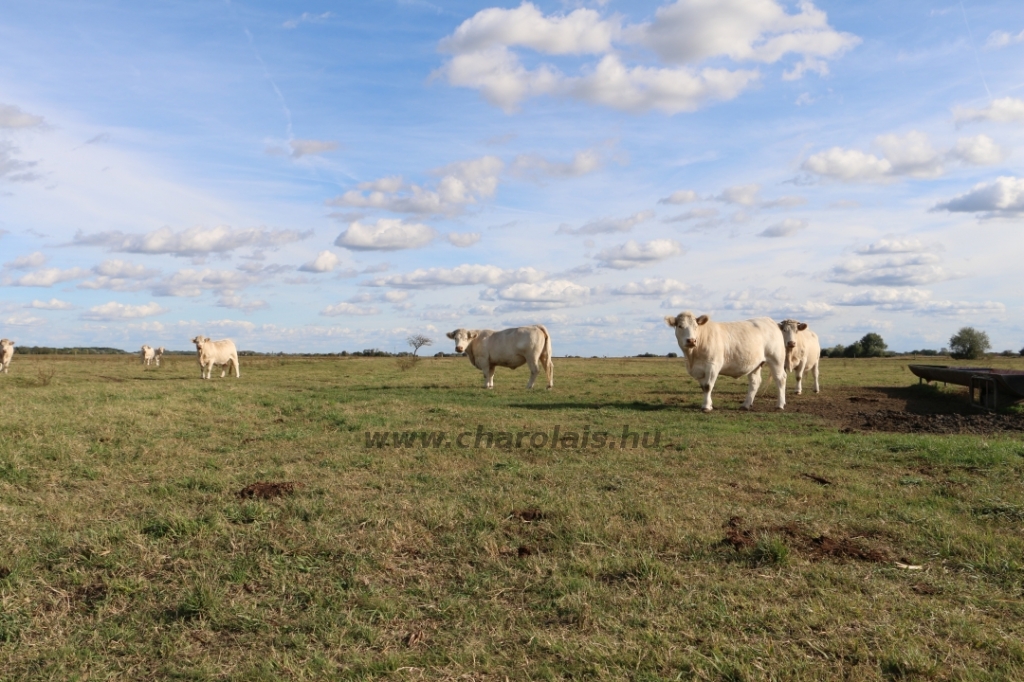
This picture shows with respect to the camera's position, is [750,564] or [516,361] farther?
[516,361]

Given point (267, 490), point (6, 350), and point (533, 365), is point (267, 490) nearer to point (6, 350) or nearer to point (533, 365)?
point (533, 365)

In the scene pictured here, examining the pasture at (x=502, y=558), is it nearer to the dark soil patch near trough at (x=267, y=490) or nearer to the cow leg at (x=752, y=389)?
the dark soil patch near trough at (x=267, y=490)

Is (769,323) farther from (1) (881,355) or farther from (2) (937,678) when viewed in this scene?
(1) (881,355)

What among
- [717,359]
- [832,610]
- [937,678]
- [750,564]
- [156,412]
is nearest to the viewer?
[937,678]

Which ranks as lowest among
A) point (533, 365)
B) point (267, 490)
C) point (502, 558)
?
point (502, 558)

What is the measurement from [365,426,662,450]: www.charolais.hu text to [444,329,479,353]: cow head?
493 inches

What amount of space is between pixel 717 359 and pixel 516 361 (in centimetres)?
808

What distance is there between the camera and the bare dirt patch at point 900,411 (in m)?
12.3

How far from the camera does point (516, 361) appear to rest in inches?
896

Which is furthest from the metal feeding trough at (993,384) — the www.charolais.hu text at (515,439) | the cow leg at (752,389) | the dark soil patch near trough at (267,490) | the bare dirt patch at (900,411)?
the dark soil patch near trough at (267,490)

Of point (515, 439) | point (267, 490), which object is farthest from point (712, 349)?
point (267, 490)

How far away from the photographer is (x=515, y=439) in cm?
1083

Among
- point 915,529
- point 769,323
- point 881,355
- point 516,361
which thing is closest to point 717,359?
point 769,323

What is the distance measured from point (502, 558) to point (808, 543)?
8.20 feet
